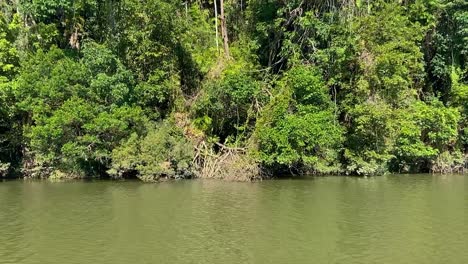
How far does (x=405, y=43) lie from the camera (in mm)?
27766

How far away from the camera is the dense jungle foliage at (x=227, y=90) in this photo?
25.4 meters

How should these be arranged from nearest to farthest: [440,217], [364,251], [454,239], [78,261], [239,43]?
[78,261], [364,251], [454,239], [440,217], [239,43]

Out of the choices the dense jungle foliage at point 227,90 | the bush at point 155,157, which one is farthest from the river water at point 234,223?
the dense jungle foliage at point 227,90

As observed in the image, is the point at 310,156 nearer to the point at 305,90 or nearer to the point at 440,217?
the point at 305,90

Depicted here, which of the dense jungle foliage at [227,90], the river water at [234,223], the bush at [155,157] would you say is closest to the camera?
the river water at [234,223]

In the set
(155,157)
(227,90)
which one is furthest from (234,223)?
(227,90)

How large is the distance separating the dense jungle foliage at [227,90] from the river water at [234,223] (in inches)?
104

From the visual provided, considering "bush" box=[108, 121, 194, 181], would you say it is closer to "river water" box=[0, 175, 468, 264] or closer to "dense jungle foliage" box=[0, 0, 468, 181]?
"dense jungle foliage" box=[0, 0, 468, 181]

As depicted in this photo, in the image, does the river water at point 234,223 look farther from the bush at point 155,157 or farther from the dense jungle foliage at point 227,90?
the dense jungle foliage at point 227,90

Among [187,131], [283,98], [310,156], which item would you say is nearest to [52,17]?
[187,131]

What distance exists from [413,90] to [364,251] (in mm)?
18614

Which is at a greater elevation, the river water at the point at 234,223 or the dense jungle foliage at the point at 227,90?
the dense jungle foliage at the point at 227,90

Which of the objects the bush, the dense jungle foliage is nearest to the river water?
the bush

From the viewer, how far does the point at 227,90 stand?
1062 inches
